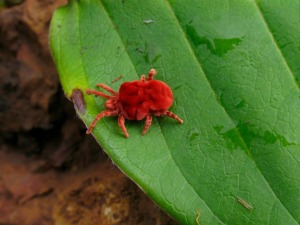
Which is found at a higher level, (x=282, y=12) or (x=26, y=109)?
(x=282, y=12)

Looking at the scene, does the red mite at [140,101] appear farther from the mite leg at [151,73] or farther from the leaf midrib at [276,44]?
the leaf midrib at [276,44]

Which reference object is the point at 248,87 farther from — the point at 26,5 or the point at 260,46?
the point at 26,5

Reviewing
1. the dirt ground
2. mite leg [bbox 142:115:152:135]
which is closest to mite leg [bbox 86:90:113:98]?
mite leg [bbox 142:115:152:135]

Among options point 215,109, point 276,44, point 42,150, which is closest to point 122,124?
point 215,109

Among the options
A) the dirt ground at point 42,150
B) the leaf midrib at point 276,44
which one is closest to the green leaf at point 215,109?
the leaf midrib at point 276,44

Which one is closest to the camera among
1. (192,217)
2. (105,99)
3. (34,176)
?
(192,217)

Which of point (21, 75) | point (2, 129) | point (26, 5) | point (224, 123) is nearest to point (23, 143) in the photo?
point (2, 129)

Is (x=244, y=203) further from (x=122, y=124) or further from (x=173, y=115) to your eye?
(x=122, y=124)

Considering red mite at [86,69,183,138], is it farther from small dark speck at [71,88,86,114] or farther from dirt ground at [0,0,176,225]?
dirt ground at [0,0,176,225]
